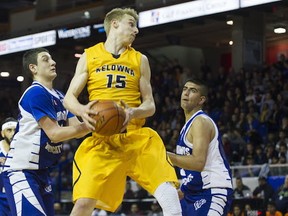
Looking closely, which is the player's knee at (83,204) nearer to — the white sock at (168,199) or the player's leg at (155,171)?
the player's leg at (155,171)

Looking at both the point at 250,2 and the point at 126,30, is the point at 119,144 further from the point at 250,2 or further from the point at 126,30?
the point at 250,2

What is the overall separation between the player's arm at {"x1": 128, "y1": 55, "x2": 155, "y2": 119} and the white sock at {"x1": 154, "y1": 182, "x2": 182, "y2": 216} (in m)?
0.54

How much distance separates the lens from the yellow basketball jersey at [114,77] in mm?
5016

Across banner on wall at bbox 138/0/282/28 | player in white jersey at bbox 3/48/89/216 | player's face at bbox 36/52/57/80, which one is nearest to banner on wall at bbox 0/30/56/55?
banner on wall at bbox 138/0/282/28

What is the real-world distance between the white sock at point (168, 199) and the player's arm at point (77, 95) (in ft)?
2.28

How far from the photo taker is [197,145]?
568 cm

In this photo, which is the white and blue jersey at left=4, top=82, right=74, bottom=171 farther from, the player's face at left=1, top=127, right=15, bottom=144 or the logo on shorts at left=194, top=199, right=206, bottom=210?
the player's face at left=1, top=127, right=15, bottom=144

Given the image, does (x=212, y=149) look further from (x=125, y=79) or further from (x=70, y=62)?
(x=70, y=62)

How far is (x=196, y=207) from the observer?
5.75m

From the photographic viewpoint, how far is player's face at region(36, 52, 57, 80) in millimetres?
5574

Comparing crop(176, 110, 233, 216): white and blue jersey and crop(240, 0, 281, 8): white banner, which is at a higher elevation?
crop(240, 0, 281, 8): white banner

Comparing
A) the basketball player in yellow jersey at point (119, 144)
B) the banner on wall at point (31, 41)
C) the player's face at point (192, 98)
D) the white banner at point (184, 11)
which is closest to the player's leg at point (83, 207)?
the basketball player in yellow jersey at point (119, 144)

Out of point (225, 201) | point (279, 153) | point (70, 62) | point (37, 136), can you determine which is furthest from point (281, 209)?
point (70, 62)

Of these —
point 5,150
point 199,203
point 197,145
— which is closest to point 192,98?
point 197,145
